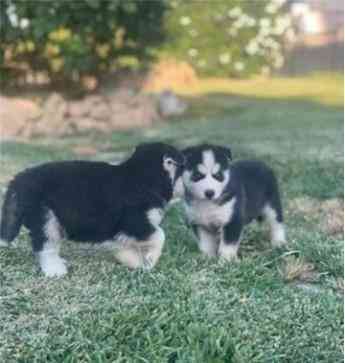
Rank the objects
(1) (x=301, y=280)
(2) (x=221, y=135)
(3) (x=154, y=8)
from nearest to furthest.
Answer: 1. (1) (x=301, y=280)
2. (2) (x=221, y=135)
3. (3) (x=154, y=8)

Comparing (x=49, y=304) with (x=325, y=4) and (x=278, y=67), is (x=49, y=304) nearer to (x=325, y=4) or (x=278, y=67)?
(x=278, y=67)

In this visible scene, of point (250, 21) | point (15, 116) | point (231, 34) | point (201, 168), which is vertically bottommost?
point (231, 34)

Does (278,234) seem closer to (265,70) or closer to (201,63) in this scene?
(201,63)

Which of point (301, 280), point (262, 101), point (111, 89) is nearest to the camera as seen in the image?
point (301, 280)

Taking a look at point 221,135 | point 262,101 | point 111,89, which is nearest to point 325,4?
point 262,101

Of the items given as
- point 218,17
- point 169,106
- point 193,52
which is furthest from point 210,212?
point 218,17

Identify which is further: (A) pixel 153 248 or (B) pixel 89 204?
(A) pixel 153 248

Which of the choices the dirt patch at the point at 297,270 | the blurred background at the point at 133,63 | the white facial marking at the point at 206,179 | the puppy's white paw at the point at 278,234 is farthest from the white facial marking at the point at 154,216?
the blurred background at the point at 133,63
